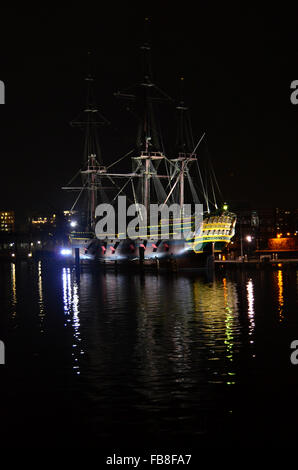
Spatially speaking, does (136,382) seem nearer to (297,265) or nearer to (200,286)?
(200,286)

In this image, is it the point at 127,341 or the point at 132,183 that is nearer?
the point at 127,341

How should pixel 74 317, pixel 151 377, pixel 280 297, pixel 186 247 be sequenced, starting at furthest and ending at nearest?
1. pixel 186 247
2. pixel 280 297
3. pixel 74 317
4. pixel 151 377

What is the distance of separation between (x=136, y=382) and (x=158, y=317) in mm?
14773

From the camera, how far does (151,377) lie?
18938 millimetres

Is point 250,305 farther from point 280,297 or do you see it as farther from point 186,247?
point 186,247

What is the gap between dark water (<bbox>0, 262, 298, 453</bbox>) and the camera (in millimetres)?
13984

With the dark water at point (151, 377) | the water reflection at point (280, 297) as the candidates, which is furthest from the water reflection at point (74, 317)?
the water reflection at point (280, 297)

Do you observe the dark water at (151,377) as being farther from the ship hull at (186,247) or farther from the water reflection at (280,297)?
the ship hull at (186,247)

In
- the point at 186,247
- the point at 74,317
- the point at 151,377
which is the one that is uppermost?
the point at 186,247

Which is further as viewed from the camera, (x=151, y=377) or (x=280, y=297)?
(x=280, y=297)

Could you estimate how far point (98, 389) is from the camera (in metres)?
17.7

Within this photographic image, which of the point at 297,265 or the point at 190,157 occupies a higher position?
the point at 190,157

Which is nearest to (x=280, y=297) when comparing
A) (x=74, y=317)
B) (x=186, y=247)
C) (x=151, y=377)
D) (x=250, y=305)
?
(x=250, y=305)
